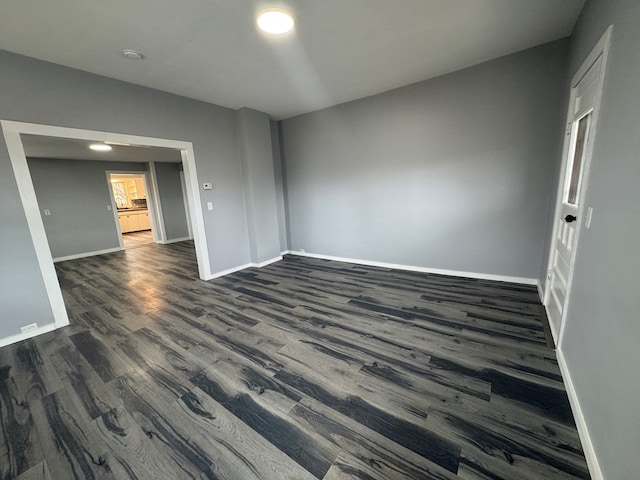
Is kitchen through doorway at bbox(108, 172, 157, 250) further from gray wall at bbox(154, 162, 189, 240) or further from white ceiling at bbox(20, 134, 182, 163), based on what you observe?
white ceiling at bbox(20, 134, 182, 163)

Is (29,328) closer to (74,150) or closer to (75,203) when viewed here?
(74,150)

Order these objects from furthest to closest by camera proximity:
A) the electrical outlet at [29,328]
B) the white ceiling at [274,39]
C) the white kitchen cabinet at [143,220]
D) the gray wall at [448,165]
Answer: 1. the white kitchen cabinet at [143,220]
2. the gray wall at [448,165]
3. the electrical outlet at [29,328]
4. the white ceiling at [274,39]

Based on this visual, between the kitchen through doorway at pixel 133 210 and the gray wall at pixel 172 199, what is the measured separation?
46 cm

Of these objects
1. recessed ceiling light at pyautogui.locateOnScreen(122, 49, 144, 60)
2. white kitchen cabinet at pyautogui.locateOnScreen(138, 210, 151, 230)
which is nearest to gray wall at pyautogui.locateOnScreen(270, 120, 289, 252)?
recessed ceiling light at pyautogui.locateOnScreen(122, 49, 144, 60)

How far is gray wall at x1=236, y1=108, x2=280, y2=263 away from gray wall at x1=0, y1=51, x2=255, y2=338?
1.18ft

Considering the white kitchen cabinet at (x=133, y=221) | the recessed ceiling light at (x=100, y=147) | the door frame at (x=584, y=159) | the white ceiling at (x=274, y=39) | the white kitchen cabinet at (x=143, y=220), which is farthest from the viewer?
the white kitchen cabinet at (x=143, y=220)

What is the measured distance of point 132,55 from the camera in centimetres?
247

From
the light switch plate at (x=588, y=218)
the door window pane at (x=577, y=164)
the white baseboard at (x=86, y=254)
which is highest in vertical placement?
the door window pane at (x=577, y=164)

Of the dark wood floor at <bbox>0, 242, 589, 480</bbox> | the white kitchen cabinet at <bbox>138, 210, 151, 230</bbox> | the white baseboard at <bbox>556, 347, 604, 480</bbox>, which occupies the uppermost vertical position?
the white kitchen cabinet at <bbox>138, 210, 151, 230</bbox>

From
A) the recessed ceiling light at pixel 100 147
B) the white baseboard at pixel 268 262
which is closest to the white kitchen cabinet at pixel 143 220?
the recessed ceiling light at pixel 100 147

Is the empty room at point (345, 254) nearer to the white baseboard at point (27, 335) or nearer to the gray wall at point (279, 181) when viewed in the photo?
the white baseboard at point (27, 335)

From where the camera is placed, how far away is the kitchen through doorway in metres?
7.43

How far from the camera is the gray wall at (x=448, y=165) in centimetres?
291

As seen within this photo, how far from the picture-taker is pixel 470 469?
1.20 meters
